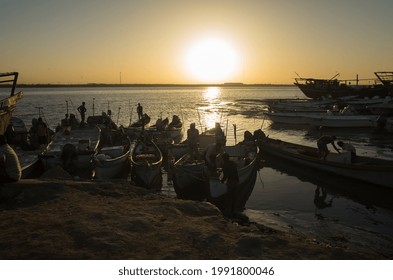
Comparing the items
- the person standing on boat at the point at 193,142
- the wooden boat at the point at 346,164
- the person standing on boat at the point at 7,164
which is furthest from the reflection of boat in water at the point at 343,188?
the person standing on boat at the point at 7,164

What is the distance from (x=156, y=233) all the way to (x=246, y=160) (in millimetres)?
10472

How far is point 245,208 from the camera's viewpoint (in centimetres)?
1466

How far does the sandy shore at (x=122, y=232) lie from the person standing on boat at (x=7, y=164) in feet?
0.91

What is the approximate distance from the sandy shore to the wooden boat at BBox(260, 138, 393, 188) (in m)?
9.39

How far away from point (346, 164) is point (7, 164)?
15540 mm

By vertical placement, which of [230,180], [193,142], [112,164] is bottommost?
[112,164]

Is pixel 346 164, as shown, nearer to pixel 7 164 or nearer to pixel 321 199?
pixel 321 199

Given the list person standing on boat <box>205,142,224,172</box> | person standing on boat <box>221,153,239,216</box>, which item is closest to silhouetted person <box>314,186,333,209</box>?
person standing on boat <box>221,153,239,216</box>

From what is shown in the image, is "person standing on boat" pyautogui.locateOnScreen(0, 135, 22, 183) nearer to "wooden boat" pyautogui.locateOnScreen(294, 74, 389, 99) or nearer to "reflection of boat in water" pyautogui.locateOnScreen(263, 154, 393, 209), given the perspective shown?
"reflection of boat in water" pyautogui.locateOnScreen(263, 154, 393, 209)

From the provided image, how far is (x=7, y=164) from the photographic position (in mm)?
9531

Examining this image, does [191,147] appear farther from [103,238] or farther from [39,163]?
[103,238]

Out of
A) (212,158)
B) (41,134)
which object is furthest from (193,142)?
(41,134)

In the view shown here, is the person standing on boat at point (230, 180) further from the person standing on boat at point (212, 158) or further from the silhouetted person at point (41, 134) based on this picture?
the silhouetted person at point (41, 134)
